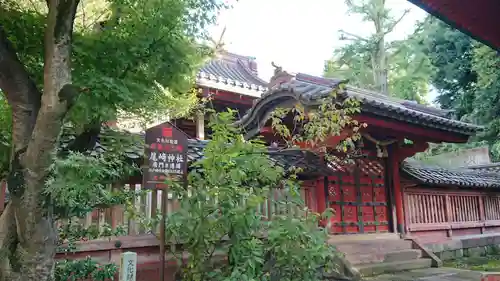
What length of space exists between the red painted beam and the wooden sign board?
364 centimetres

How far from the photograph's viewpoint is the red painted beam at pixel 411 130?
24.7ft

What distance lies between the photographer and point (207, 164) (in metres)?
4.44

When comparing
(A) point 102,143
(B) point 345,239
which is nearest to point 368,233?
(B) point 345,239

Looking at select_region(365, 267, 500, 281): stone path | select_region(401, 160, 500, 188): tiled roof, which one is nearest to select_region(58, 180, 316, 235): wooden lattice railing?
select_region(365, 267, 500, 281): stone path

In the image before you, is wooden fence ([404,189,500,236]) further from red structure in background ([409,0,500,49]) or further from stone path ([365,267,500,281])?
red structure in background ([409,0,500,49])

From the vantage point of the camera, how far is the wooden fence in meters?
10.4

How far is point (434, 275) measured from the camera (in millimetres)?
7648

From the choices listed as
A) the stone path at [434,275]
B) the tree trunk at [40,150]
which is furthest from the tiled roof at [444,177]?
the tree trunk at [40,150]

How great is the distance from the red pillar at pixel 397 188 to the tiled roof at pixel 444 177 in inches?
10.7

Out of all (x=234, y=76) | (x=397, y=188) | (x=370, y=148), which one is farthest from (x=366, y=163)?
(x=234, y=76)

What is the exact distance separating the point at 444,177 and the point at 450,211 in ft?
3.94

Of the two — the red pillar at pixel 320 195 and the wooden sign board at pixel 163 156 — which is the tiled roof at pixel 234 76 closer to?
the red pillar at pixel 320 195

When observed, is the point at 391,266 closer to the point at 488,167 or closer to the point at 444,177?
the point at 444,177

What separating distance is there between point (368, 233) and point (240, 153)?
5578mm
